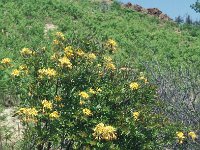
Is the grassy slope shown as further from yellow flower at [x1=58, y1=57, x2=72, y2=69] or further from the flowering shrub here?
yellow flower at [x1=58, y1=57, x2=72, y2=69]

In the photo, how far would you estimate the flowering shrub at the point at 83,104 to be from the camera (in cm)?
604

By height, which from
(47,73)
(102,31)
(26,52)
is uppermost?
(26,52)

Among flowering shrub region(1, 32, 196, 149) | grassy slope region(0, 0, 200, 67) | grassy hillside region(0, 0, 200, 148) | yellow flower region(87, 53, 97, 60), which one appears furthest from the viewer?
grassy slope region(0, 0, 200, 67)

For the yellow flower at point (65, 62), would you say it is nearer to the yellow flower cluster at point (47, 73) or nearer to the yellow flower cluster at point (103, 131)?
the yellow flower cluster at point (47, 73)

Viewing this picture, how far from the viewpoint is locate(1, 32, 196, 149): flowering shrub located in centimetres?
604

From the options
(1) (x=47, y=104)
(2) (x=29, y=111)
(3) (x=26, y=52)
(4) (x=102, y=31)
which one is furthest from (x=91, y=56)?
(4) (x=102, y=31)

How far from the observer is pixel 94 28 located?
78.4 feet

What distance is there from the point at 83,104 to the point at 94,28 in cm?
1799

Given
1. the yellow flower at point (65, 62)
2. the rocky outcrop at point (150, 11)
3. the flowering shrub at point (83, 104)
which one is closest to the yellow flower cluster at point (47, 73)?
the flowering shrub at point (83, 104)

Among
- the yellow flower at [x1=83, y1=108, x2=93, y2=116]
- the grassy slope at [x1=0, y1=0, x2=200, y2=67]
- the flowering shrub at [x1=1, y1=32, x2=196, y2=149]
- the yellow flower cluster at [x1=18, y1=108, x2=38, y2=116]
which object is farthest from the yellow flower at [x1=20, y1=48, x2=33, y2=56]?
the grassy slope at [x1=0, y1=0, x2=200, y2=67]

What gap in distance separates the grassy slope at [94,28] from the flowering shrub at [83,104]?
9971 millimetres

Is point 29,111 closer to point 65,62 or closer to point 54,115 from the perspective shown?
point 54,115

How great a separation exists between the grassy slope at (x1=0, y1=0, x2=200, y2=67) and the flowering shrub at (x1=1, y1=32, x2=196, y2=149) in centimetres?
997

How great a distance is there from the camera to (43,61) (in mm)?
6672
